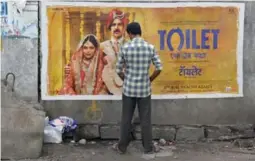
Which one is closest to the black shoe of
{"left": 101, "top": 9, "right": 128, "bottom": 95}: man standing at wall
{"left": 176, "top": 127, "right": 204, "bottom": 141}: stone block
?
{"left": 101, "top": 9, "right": 128, "bottom": 95}: man standing at wall

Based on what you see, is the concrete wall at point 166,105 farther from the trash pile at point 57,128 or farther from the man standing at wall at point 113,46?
the man standing at wall at point 113,46

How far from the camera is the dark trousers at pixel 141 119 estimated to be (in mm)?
6422

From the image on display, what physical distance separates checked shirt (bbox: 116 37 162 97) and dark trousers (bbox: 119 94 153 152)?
0.11 m

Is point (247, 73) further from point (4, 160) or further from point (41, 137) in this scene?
point (4, 160)

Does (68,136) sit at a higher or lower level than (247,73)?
lower

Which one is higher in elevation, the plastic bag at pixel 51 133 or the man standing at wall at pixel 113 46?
the man standing at wall at pixel 113 46

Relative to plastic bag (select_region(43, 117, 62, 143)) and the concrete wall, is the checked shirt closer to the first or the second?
the concrete wall

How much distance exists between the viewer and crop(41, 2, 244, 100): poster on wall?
692cm

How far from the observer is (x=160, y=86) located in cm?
709

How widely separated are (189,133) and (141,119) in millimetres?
1026

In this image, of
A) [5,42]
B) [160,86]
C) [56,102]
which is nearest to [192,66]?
[160,86]

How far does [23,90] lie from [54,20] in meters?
1.04

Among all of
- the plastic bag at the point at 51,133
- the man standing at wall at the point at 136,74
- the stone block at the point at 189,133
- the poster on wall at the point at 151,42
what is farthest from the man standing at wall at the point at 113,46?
the stone block at the point at 189,133

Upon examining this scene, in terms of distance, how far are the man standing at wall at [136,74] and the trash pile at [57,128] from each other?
845mm
